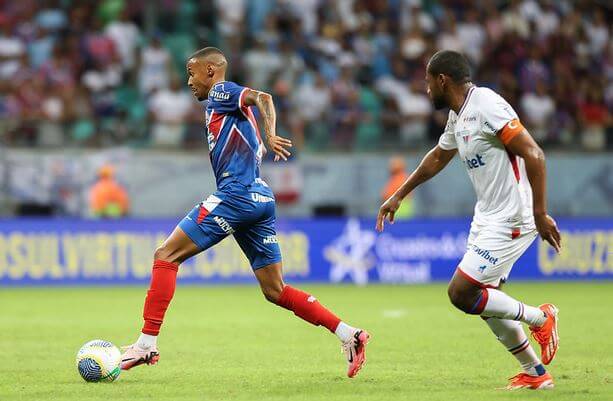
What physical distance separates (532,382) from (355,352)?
137 centimetres

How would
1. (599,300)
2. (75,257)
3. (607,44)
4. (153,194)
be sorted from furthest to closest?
(607,44) → (153,194) → (75,257) → (599,300)

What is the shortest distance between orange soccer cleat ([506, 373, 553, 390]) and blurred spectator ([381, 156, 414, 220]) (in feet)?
39.1

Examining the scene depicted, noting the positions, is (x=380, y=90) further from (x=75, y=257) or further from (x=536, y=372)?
(x=536, y=372)

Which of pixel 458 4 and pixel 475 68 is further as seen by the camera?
pixel 458 4

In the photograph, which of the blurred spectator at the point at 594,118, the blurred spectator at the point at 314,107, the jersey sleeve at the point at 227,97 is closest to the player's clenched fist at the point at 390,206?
the jersey sleeve at the point at 227,97

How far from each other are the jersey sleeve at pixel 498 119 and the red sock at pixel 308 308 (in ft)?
6.50

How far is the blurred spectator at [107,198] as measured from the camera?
66.1 feet

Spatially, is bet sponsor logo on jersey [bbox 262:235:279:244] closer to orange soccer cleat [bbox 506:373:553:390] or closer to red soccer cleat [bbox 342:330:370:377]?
red soccer cleat [bbox 342:330:370:377]

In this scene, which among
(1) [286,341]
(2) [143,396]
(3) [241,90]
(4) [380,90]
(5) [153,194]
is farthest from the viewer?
(4) [380,90]

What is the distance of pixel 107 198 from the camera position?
2019 cm

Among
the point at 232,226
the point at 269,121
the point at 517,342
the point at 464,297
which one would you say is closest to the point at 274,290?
the point at 232,226

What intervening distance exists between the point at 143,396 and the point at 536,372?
9.31ft

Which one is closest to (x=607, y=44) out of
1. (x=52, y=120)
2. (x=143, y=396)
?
(x=52, y=120)

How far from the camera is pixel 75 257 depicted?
1972cm
